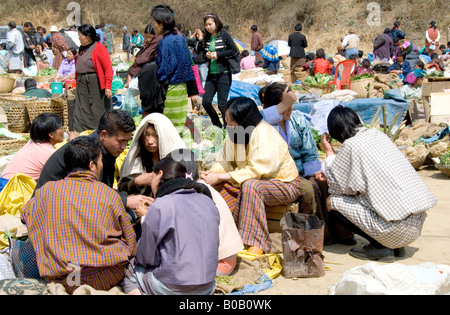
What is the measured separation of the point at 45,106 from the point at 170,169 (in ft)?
17.4

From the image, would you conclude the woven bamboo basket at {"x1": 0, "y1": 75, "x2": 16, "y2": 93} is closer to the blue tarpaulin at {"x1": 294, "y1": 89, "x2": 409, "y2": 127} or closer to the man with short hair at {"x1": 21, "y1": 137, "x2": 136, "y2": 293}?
the blue tarpaulin at {"x1": 294, "y1": 89, "x2": 409, "y2": 127}

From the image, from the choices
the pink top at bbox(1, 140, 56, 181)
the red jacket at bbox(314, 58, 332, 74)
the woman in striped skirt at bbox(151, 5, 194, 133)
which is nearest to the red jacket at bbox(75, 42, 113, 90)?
the woman in striped skirt at bbox(151, 5, 194, 133)

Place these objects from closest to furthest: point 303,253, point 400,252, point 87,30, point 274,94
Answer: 1. point 303,253
2. point 400,252
3. point 274,94
4. point 87,30

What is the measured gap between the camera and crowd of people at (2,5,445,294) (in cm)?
303

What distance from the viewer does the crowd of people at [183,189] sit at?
3.03m

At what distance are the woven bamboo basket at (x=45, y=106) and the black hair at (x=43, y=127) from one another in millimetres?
3218

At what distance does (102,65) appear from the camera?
684 centimetres

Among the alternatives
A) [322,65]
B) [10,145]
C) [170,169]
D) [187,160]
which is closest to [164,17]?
[187,160]

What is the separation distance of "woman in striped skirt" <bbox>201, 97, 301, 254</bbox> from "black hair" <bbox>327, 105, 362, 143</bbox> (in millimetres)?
442

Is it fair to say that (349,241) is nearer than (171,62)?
Yes

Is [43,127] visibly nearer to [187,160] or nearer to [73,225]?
[187,160]

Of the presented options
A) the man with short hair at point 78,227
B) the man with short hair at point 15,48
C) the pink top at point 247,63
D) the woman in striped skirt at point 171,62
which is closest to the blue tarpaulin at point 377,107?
the woman in striped skirt at point 171,62

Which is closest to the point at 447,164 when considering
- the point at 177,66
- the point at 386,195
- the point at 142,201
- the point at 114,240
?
the point at 386,195

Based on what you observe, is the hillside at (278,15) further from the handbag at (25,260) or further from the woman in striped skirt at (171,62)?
the handbag at (25,260)
